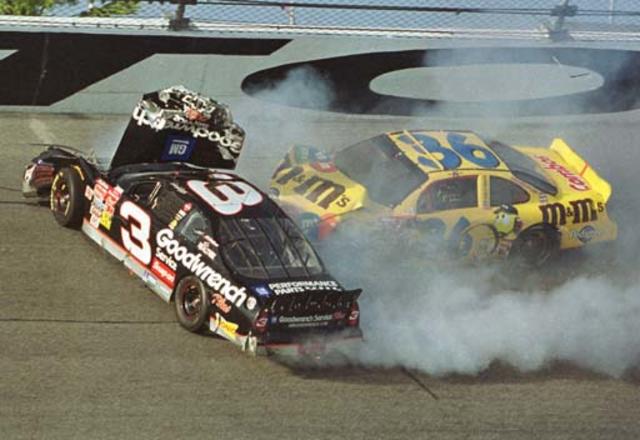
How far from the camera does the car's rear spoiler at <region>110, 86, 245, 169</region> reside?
44.5ft

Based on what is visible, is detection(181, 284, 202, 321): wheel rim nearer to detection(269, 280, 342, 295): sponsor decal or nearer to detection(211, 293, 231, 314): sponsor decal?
detection(211, 293, 231, 314): sponsor decal

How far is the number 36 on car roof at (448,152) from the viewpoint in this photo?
13680 mm

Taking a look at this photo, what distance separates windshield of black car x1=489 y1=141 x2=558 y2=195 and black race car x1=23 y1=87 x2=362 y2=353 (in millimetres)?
3013

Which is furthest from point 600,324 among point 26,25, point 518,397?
point 26,25

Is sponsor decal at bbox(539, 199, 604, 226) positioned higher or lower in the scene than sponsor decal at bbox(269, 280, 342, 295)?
higher

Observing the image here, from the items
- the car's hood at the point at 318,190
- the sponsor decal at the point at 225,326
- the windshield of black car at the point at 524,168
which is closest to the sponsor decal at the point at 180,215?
the sponsor decal at the point at 225,326

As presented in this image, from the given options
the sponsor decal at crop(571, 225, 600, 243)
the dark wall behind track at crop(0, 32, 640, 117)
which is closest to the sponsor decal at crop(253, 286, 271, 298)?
the sponsor decal at crop(571, 225, 600, 243)

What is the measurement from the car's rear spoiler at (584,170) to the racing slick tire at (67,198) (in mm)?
5499

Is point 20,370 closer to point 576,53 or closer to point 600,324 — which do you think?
point 600,324

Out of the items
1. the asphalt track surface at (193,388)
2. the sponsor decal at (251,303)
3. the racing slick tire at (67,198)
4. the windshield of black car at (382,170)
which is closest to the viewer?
the asphalt track surface at (193,388)

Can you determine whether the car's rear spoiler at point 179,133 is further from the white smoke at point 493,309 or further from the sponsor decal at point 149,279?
the sponsor decal at point 149,279

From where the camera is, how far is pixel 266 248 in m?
11.6

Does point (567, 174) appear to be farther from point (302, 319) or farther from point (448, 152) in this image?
point (302, 319)

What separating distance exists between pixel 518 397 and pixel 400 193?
10.6 feet
